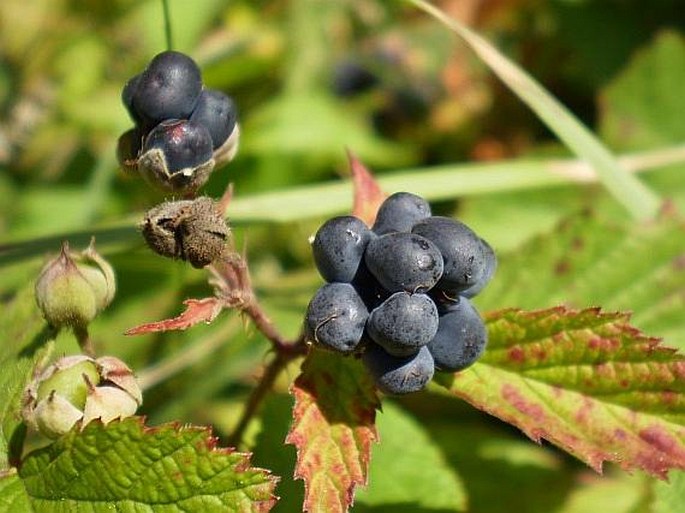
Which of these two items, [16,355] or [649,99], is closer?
[16,355]

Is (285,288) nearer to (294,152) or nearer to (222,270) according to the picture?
(294,152)

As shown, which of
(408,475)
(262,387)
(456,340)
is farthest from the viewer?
(408,475)

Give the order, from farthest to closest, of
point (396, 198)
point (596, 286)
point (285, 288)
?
point (285, 288)
point (596, 286)
point (396, 198)

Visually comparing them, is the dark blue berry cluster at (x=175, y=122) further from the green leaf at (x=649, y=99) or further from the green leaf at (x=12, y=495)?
the green leaf at (x=649, y=99)

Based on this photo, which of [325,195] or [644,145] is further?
[644,145]

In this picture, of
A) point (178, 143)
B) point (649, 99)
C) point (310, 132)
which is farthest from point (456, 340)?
point (649, 99)

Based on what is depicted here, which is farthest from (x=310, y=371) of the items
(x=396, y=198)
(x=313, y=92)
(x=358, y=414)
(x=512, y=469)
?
(x=313, y=92)

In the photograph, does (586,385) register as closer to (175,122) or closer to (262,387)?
(262,387)

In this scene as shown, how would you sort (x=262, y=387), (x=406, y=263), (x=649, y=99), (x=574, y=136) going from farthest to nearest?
(x=649, y=99) → (x=574, y=136) → (x=262, y=387) → (x=406, y=263)
